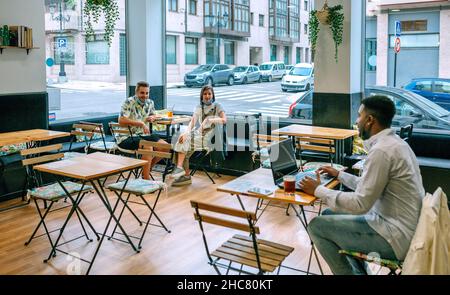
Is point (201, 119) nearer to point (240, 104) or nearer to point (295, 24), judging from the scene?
point (240, 104)

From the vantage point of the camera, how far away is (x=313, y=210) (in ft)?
17.5

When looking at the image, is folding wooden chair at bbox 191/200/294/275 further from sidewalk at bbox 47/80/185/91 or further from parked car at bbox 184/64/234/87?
parked car at bbox 184/64/234/87

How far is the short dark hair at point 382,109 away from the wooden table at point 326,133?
2.64 metres

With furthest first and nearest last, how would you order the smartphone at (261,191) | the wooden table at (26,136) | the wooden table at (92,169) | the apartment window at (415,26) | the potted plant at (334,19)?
the apartment window at (415,26), the potted plant at (334,19), the wooden table at (26,136), the wooden table at (92,169), the smartphone at (261,191)

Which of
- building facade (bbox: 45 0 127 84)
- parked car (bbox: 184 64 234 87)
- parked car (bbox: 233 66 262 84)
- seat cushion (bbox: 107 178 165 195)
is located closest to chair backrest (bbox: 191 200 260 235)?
seat cushion (bbox: 107 178 165 195)

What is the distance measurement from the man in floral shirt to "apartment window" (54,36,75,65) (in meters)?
1.72

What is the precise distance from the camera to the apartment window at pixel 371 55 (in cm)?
654

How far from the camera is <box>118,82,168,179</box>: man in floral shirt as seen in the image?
6.32 meters

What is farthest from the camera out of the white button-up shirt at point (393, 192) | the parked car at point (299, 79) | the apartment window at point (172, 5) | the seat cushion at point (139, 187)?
the apartment window at point (172, 5)

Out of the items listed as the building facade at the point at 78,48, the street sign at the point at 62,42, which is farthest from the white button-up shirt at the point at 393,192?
the street sign at the point at 62,42

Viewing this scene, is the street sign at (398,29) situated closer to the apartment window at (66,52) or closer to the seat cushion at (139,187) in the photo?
the seat cushion at (139,187)

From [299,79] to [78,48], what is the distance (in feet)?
12.1
